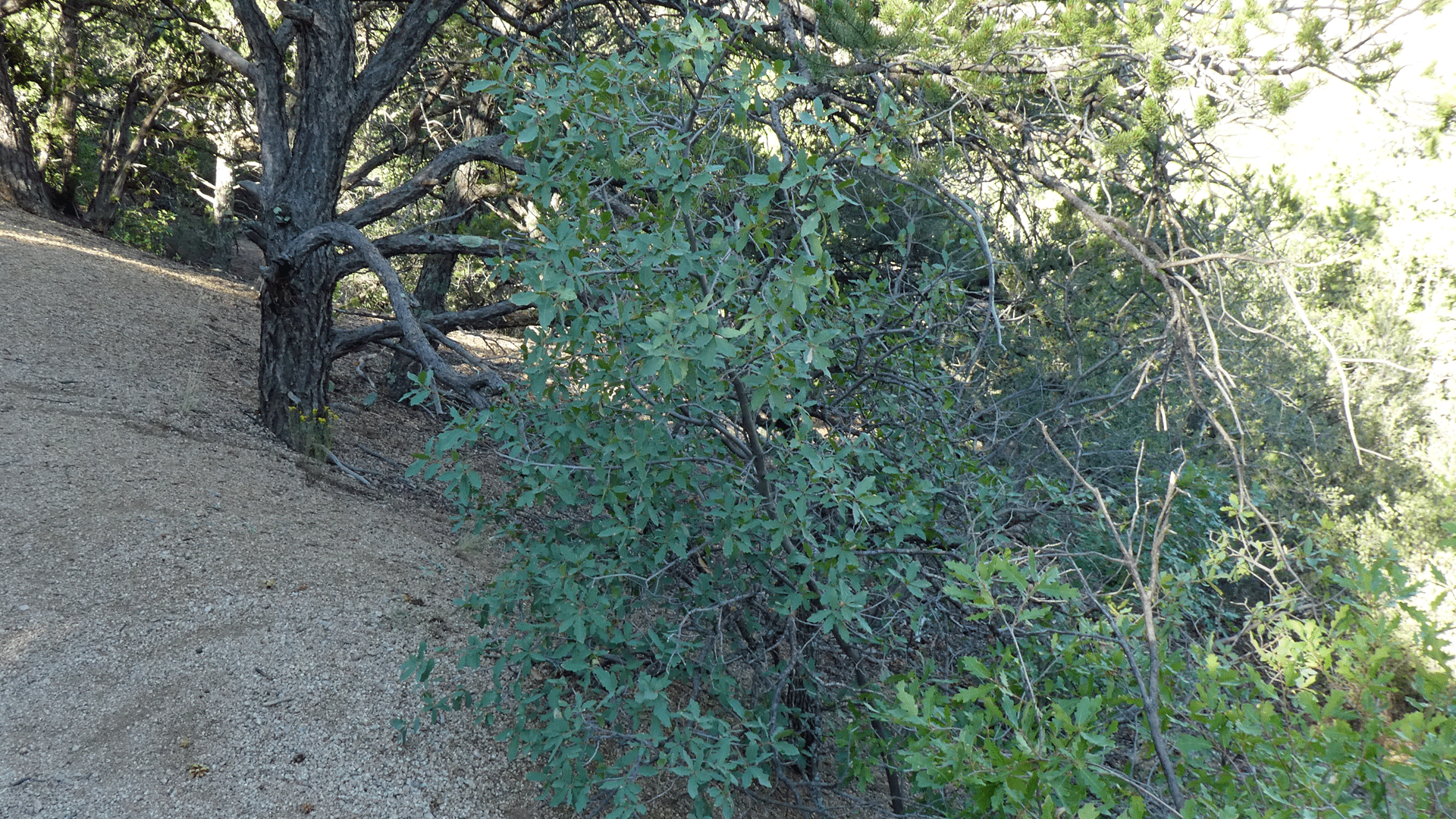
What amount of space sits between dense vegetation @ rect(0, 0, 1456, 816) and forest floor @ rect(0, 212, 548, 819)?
0.31 m

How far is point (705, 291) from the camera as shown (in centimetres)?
233

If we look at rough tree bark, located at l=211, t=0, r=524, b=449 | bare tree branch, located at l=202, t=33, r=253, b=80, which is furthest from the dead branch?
bare tree branch, located at l=202, t=33, r=253, b=80

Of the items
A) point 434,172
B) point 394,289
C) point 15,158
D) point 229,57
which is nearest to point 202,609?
point 394,289

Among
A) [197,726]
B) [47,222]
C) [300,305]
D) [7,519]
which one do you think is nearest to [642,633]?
[197,726]

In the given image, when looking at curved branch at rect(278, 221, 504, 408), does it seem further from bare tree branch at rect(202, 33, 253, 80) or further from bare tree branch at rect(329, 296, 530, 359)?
bare tree branch at rect(202, 33, 253, 80)

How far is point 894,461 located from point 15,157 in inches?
397

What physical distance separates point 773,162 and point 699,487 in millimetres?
1032

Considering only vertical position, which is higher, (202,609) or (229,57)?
(229,57)

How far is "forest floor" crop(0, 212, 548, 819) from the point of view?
8.82 feet

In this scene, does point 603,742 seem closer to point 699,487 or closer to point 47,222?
point 699,487

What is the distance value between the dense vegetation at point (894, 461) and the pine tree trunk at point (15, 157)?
6.03 m

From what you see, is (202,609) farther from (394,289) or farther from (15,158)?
(15,158)

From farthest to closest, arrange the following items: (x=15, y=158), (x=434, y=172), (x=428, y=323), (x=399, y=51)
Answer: (x=15, y=158) < (x=428, y=323) < (x=399, y=51) < (x=434, y=172)

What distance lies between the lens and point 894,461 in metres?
3.01
